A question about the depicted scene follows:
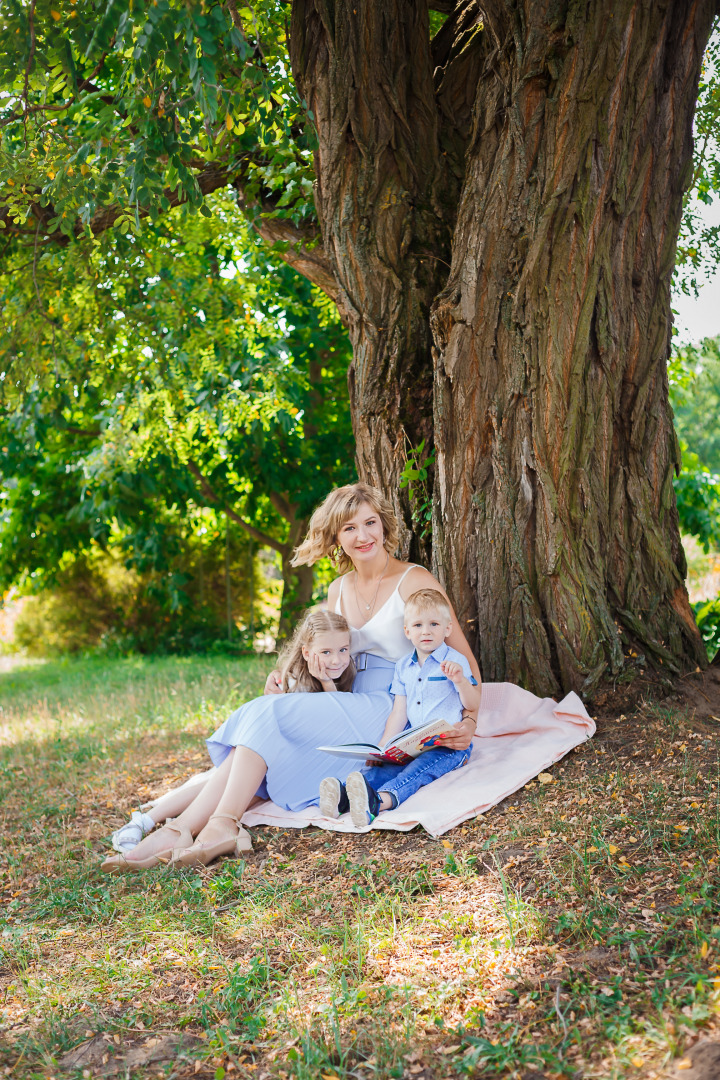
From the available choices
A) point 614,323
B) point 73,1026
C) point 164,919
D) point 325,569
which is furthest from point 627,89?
point 325,569

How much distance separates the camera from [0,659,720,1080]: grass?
2061mm

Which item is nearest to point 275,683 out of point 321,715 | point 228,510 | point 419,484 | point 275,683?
point 275,683

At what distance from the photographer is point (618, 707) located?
402cm

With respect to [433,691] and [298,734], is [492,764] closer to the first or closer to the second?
[433,691]

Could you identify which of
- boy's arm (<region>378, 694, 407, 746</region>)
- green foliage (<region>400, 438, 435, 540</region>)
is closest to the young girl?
boy's arm (<region>378, 694, 407, 746</region>)

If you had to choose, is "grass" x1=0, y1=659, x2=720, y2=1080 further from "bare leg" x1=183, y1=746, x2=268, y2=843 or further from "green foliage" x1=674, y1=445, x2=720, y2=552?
"green foliage" x1=674, y1=445, x2=720, y2=552

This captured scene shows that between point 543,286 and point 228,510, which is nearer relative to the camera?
point 543,286

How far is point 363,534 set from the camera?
13.7 ft

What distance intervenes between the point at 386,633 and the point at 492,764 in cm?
80

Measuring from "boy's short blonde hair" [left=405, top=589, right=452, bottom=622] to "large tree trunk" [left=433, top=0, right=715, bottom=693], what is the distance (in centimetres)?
50

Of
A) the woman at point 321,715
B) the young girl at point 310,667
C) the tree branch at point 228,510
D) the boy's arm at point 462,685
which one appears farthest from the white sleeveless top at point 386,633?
the tree branch at point 228,510

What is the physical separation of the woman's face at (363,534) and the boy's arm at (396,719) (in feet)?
2.45

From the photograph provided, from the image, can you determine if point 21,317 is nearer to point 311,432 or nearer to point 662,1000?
point 662,1000

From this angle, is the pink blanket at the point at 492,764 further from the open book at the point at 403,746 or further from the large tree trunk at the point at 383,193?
the large tree trunk at the point at 383,193
